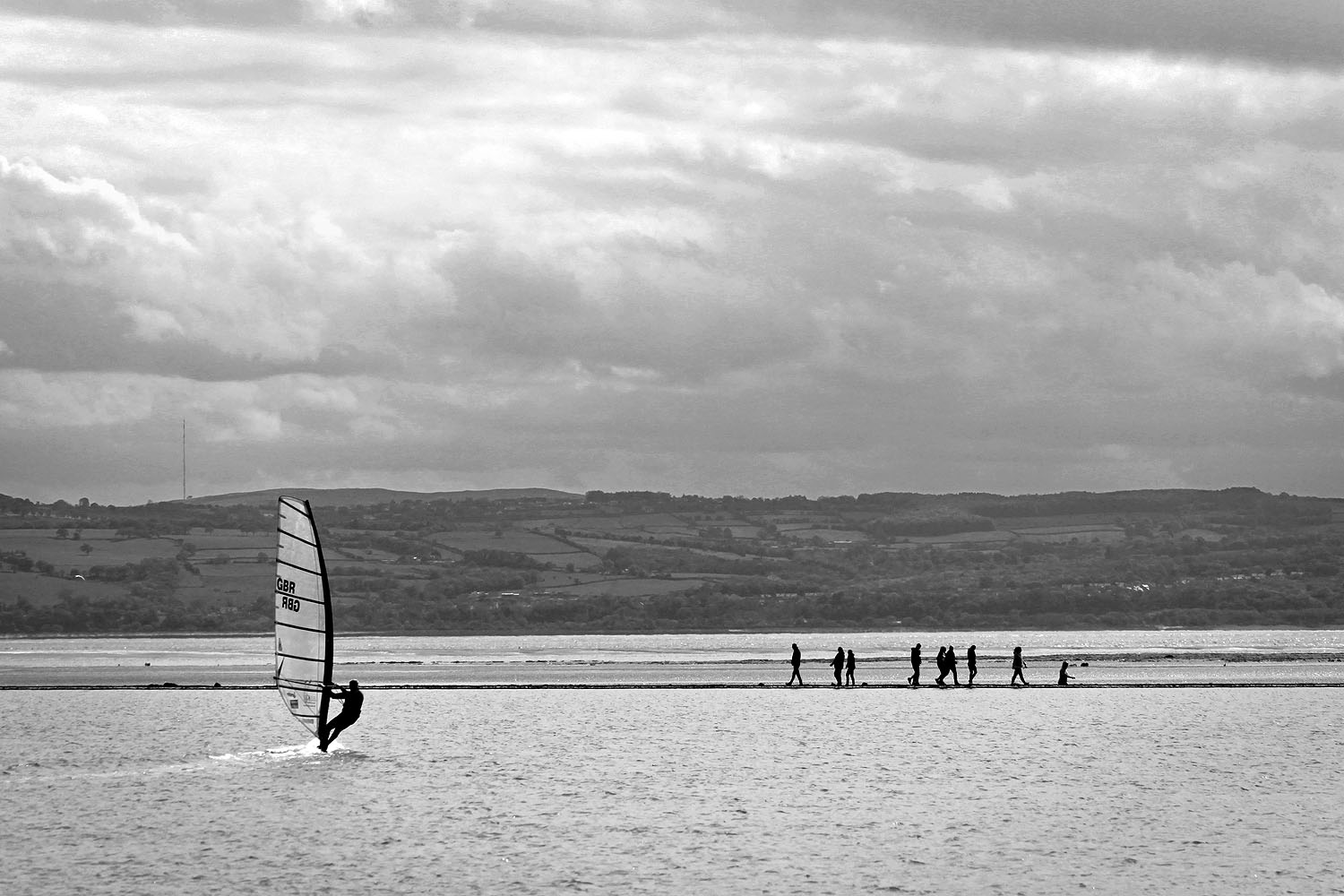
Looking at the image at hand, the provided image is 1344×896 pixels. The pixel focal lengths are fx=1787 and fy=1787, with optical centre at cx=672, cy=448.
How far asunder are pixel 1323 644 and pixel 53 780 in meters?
123

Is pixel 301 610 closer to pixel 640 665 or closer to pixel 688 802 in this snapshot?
pixel 688 802

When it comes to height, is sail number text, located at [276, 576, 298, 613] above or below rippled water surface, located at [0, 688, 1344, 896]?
above

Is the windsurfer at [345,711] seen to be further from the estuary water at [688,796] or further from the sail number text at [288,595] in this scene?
the sail number text at [288,595]

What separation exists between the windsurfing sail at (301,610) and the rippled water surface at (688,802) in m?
2.28

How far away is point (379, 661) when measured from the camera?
355 ft

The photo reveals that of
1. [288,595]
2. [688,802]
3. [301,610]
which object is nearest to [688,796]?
[688,802]

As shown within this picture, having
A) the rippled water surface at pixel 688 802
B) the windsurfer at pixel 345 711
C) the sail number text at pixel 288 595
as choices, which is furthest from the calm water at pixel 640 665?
the sail number text at pixel 288 595

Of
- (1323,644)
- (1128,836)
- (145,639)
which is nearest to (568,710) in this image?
(1128,836)

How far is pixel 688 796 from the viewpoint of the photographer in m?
37.5

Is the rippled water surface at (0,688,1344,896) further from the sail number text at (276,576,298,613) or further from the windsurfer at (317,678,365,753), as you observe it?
the sail number text at (276,576,298,613)

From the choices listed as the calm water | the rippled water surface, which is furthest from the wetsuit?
the calm water

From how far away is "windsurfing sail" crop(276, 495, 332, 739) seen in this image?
1647 inches

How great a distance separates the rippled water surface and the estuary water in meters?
0.11

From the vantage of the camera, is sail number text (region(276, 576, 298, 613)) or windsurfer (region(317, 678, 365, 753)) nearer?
sail number text (region(276, 576, 298, 613))
